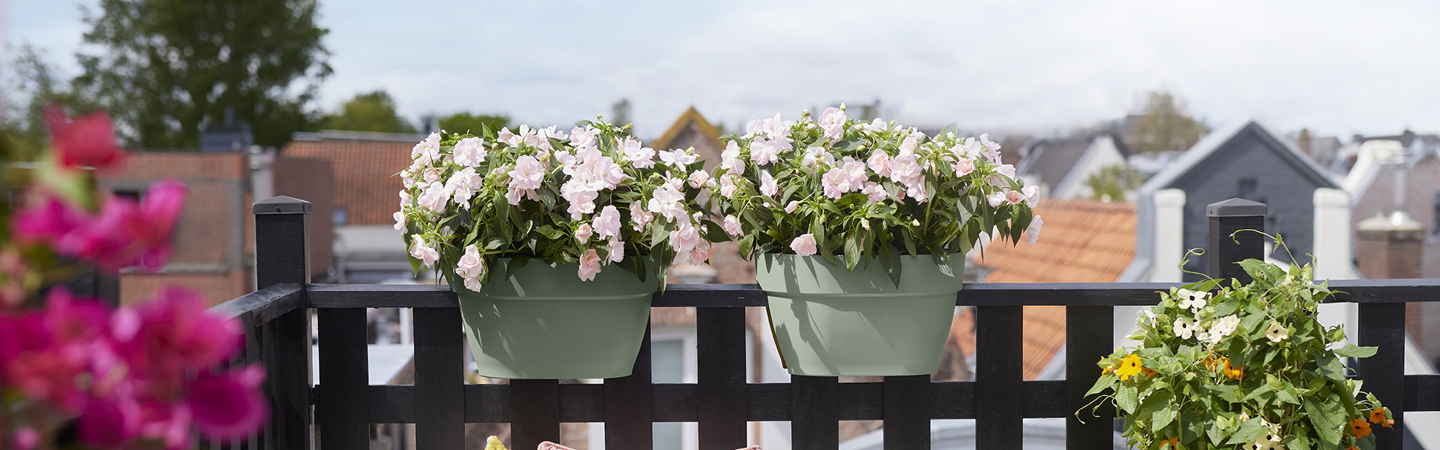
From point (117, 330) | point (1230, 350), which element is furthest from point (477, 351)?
point (1230, 350)

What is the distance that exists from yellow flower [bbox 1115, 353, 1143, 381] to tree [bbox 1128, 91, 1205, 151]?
24989 millimetres

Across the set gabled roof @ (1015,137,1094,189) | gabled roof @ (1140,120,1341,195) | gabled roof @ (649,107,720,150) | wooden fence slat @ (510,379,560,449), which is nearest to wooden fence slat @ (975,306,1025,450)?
wooden fence slat @ (510,379,560,449)

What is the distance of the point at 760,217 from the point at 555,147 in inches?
11.3

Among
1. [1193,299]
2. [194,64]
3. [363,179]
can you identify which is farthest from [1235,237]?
[363,179]

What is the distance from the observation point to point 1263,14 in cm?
2252

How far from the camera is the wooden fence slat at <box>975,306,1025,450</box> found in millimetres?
1342

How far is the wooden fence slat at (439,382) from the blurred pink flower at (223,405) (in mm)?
975

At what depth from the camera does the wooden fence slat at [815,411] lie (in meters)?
1.32

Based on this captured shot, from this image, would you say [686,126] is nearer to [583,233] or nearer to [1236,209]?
[1236,209]

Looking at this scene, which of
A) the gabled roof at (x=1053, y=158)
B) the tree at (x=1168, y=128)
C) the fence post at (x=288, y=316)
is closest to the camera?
the fence post at (x=288, y=316)

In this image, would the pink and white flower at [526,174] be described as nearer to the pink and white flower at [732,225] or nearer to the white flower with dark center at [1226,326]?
the pink and white flower at [732,225]

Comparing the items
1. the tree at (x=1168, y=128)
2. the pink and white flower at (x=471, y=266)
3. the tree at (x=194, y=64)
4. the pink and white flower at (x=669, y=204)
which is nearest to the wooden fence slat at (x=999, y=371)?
the pink and white flower at (x=669, y=204)

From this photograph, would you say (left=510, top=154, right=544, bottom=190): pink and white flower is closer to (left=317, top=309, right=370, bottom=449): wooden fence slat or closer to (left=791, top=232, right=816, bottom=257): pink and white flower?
(left=791, top=232, right=816, bottom=257): pink and white flower

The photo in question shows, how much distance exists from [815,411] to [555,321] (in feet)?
1.42
